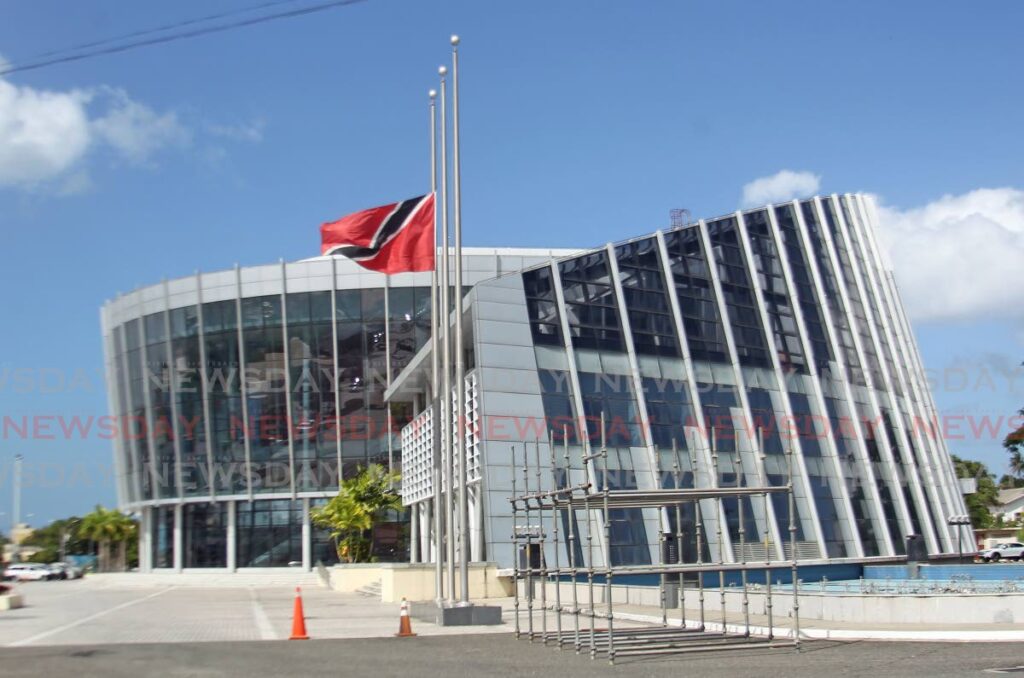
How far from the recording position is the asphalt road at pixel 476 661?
42.6 feet

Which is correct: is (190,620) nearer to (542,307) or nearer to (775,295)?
(542,307)

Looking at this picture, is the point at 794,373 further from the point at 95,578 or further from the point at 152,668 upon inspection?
the point at 95,578

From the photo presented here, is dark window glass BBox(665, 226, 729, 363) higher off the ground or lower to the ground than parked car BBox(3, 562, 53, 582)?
higher

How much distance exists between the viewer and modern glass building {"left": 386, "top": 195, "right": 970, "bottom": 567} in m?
32.9

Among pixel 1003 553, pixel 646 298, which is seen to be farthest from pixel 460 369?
pixel 1003 553

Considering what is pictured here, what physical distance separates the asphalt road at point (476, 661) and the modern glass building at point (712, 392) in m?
13.3

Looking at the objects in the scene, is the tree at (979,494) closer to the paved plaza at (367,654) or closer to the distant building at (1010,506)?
the distant building at (1010,506)

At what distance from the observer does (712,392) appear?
124 feet

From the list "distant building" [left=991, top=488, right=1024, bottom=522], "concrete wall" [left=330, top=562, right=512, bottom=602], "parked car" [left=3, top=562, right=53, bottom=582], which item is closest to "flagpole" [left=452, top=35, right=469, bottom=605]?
"concrete wall" [left=330, top=562, right=512, bottom=602]

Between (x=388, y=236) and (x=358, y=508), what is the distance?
1085 inches

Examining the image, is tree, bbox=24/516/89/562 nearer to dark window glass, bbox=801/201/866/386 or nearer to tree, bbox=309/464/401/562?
tree, bbox=309/464/401/562

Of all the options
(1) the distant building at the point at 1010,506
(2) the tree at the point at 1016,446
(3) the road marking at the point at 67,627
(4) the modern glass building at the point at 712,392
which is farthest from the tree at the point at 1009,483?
(3) the road marking at the point at 67,627

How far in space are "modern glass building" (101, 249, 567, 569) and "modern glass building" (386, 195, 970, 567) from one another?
743cm

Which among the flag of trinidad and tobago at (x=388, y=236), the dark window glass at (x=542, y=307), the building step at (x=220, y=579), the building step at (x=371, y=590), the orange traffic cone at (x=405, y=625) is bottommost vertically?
the orange traffic cone at (x=405, y=625)
